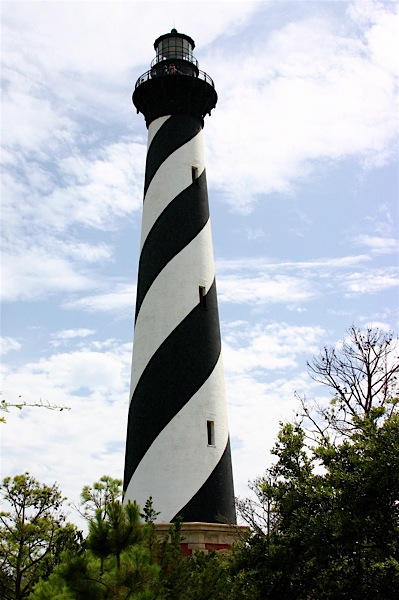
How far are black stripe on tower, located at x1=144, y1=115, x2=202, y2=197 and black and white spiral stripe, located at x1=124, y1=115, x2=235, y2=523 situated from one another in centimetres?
3

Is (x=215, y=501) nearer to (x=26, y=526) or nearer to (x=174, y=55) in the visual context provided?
(x=26, y=526)

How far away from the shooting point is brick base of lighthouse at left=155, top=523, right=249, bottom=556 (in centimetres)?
1266

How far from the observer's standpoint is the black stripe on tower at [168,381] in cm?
1427

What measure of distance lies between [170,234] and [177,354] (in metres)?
3.26

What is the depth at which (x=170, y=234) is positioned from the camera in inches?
627

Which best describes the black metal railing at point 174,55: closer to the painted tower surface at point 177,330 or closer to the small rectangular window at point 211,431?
the painted tower surface at point 177,330

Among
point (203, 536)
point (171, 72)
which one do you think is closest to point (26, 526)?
point (203, 536)

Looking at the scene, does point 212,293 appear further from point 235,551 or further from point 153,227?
point 235,551

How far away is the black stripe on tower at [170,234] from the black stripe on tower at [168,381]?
160 centimetres

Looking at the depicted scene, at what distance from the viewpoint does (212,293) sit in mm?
16078

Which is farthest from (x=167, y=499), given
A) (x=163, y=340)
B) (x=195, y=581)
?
(x=195, y=581)

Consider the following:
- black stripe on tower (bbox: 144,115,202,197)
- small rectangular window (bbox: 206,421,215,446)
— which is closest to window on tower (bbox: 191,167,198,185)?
black stripe on tower (bbox: 144,115,202,197)

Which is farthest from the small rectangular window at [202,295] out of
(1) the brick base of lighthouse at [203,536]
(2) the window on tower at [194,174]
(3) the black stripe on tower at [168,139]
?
(1) the brick base of lighthouse at [203,536]

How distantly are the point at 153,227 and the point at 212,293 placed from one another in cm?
237
